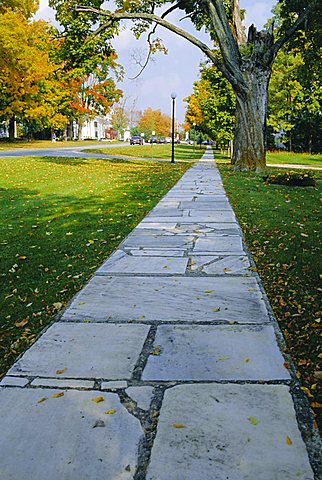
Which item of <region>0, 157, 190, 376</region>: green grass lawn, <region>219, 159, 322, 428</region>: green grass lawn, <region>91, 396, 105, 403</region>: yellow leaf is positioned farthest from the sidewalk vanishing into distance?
<region>0, 157, 190, 376</region>: green grass lawn

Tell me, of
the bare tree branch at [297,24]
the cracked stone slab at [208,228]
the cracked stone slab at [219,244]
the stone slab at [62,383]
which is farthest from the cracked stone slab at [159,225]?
the bare tree branch at [297,24]

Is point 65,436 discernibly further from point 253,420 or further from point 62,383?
point 253,420

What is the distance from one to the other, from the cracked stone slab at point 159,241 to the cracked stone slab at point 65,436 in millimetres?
3283

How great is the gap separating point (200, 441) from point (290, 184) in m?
10.9

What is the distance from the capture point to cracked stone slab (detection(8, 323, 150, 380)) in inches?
97.8

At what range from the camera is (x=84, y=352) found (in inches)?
106

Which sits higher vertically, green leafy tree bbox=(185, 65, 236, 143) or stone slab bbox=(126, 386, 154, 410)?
green leafy tree bbox=(185, 65, 236, 143)

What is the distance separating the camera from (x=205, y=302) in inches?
138

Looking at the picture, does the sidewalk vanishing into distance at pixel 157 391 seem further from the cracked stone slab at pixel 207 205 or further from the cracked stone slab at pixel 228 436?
the cracked stone slab at pixel 207 205

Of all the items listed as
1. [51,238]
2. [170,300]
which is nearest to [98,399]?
[170,300]

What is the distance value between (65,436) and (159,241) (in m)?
3.88

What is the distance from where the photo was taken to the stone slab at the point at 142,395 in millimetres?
2163

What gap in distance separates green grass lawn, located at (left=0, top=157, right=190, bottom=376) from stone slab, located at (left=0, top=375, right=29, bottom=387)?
20 centimetres

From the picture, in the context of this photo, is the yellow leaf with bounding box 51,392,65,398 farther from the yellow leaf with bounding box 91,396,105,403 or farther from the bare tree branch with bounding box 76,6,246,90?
the bare tree branch with bounding box 76,6,246,90
